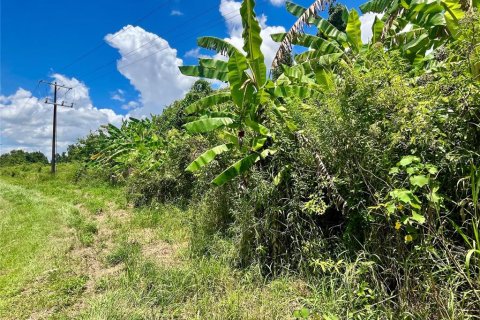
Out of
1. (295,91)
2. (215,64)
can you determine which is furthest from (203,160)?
(215,64)

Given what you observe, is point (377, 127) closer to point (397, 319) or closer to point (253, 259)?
point (397, 319)

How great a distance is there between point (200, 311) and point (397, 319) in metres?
1.80

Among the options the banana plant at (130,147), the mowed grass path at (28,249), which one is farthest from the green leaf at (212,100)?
the banana plant at (130,147)

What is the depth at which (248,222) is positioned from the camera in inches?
168

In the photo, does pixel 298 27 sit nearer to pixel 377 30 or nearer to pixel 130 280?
pixel 377 30

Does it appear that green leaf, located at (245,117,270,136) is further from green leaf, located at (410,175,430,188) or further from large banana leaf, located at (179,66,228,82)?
green leaf, located at (410,175,430,188)

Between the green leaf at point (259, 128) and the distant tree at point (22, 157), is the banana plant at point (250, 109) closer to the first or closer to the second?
the green leaf at point (259, 128)

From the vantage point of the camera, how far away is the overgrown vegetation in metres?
2.57

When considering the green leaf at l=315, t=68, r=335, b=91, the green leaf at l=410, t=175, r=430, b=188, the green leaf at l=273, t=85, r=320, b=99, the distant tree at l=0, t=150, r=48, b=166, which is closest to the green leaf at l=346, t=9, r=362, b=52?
the green leaf at l=273, t=85, r=320, b=99

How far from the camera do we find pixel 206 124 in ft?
16.3

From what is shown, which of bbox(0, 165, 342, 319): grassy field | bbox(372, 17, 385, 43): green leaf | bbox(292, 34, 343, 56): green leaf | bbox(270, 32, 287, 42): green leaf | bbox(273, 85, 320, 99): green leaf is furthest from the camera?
bbox(270, 32, 287, 42): green leaf

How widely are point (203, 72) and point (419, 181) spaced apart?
4311mm

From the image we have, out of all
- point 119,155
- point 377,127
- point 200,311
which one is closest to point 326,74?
point 377,127

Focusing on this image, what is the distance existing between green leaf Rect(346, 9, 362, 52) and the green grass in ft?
13.1
